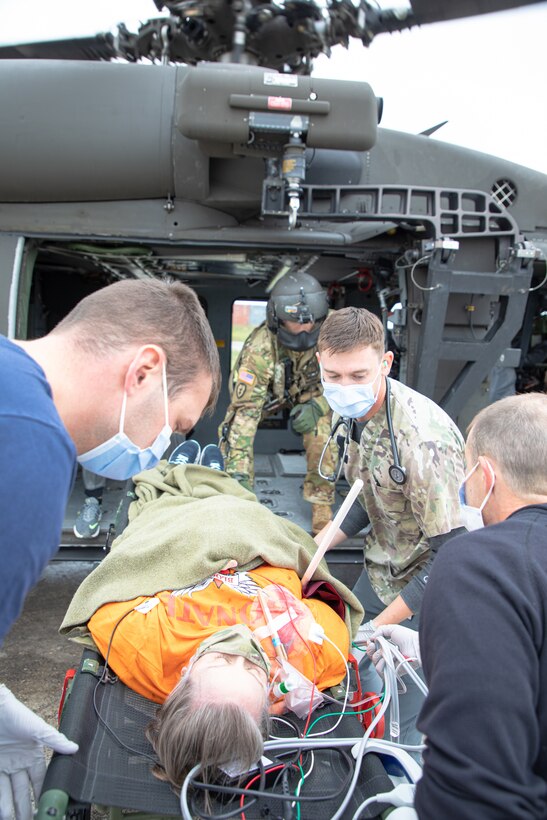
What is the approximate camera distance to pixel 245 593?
207 cm

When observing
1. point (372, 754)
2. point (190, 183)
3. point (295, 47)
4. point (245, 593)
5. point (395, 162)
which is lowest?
point (372, 754)

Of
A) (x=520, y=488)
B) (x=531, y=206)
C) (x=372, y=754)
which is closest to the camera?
(x=520, y=488)

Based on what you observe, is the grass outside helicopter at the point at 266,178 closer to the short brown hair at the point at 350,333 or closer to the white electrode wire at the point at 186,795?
the short brown hair at the point at 350,333

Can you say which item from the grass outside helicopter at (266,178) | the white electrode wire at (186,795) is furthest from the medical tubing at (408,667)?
the grass outside helicopter at (266,178)

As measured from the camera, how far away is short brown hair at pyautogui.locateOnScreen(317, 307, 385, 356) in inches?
95.2

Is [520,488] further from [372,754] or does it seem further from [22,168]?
[22,168]

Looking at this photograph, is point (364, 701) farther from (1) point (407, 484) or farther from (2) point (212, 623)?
(1) point (407, 484)

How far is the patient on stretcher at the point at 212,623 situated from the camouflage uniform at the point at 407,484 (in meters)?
0.34

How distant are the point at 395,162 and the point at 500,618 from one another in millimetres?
3688

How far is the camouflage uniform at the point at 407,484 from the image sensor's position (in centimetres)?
221

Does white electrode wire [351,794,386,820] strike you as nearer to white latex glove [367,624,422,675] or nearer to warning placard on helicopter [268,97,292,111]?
white latex glove [367,624,422,675]

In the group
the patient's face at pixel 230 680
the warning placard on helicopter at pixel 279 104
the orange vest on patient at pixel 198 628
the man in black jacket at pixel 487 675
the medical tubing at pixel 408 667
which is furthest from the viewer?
the warning placard on helicopter at pixel 279 104

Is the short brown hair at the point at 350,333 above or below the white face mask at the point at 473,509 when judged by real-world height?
above

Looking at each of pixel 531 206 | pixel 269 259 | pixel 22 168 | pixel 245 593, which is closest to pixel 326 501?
pixel 269 259
